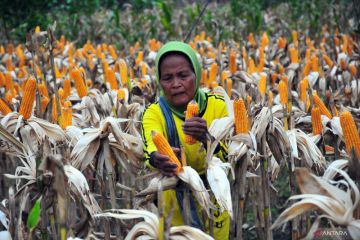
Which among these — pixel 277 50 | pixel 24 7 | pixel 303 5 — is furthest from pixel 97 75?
pixel 303 5

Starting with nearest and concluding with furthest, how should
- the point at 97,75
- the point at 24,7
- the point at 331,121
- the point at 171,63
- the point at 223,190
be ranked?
1. the point at 223,190
2. the point at 171,63
3. the point at 331,121
4. the point at 97,75
5. the point at 24,7

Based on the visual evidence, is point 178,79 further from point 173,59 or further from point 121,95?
point 121,95

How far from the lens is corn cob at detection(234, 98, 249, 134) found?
130 inches

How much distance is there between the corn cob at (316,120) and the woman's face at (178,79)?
844 mm

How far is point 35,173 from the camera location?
3.21m

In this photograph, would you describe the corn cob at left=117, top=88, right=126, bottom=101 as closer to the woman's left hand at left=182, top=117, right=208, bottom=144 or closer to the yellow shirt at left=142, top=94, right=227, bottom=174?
the yellow shirt at left=142, top=94, right=227, bottom=174

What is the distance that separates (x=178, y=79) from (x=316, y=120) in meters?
1.03

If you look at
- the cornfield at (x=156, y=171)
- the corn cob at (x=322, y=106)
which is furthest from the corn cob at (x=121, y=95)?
the corn cob at (x=322, y=106)

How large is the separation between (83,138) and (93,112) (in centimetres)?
106

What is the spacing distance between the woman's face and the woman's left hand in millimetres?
408

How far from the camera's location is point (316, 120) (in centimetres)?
401

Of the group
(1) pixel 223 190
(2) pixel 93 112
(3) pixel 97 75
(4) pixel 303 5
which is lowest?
(1) pixel 223 190

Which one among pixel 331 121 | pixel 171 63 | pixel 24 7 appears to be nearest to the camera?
pixel 171 63

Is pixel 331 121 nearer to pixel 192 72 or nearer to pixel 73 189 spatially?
pixel 192 72
